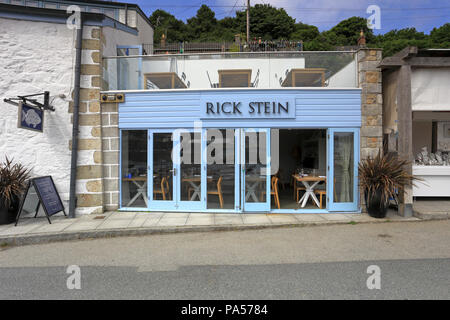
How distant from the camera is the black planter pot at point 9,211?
20.5 feet

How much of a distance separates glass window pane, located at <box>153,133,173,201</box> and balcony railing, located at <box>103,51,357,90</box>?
5.03ft

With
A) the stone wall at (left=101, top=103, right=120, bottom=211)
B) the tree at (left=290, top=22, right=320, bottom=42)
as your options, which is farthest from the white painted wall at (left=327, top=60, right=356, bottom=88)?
the tree at (left=290, top=22, right=320, bottom=42)

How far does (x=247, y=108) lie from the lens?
23.5 ft

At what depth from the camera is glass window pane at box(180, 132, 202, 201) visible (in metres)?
7.38

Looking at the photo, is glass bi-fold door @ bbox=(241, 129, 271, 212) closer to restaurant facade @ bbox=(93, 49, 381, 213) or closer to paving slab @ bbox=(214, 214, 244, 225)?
restaurant facade @ bbox=(93, 49, 381, 213)

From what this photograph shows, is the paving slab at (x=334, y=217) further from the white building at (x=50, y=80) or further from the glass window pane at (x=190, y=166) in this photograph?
the white building at (x=50, y=80)

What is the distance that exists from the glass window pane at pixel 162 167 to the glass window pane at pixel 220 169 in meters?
1.05

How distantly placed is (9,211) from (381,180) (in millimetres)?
8786

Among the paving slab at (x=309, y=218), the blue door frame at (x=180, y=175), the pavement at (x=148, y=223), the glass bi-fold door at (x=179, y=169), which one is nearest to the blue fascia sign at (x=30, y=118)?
the pavement at (x=148, y=223)

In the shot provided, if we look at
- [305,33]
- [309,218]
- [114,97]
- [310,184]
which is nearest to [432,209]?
[310,184]

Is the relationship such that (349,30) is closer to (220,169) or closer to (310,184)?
(310,184)
